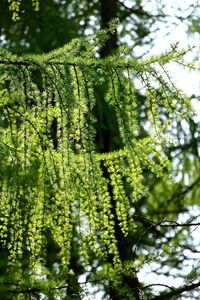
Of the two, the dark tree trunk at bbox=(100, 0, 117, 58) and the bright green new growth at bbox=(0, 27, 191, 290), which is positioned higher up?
the dark tree trunk at bbox=(100, 0, 117, 58)

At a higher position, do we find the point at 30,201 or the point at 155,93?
the point at 155,93

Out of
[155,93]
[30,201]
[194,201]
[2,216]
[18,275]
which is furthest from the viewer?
[194,201]

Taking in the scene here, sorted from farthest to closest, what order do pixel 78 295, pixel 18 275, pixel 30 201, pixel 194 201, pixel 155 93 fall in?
pixel 194 201
pixel 78 295
pixel 18 275
pixel 30 201
pixel 155 93

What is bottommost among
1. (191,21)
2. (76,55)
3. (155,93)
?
(155,93)

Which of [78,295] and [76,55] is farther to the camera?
[78,295]

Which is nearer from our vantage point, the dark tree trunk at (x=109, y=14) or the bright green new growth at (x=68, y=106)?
the bright green new growth at (x=68, y=106)

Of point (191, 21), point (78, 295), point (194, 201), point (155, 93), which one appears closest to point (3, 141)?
point (155, 93)

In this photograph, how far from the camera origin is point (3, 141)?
2.30 m

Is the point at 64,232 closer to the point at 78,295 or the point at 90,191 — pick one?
the point at 90,191

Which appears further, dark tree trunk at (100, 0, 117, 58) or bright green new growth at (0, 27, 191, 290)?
dark tree trunk at (100, 0, 117, 58)

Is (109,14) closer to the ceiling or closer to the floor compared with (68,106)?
closer to the ceiling

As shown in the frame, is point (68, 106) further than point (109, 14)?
No

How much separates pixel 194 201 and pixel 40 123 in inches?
167

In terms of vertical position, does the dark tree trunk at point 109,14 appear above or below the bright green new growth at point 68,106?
above
